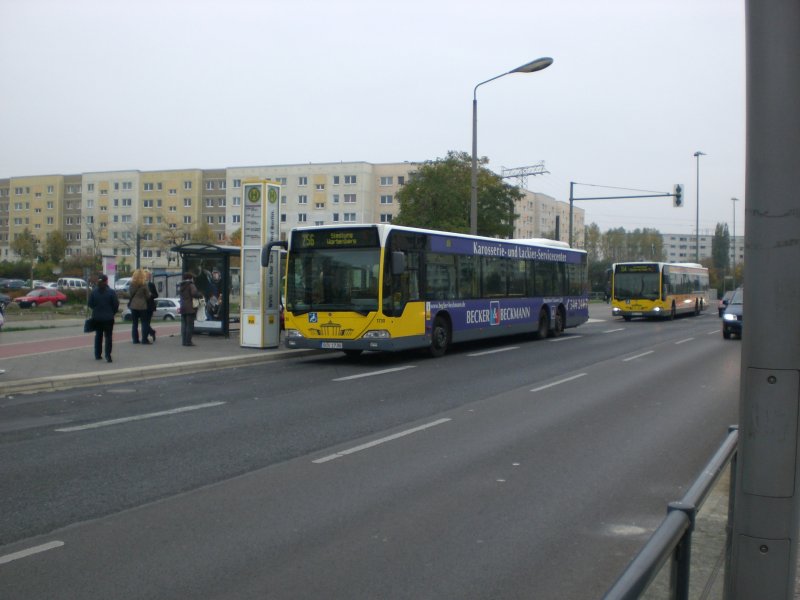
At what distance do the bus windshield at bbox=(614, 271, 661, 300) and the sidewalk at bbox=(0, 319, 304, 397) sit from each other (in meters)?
23.3

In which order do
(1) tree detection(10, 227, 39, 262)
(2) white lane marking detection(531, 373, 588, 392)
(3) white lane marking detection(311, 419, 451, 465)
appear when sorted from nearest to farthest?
(3) white lane marking detection(311, 419, 451, 465)
(2) white lane marking detection(531, 373, 588, 392)
(1) tree detection(10, 227, 39, 262)

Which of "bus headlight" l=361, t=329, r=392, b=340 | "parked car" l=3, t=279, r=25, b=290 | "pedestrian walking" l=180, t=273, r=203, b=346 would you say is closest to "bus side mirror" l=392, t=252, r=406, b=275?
"bus headlight" l=361, t=329, r=392, b=340

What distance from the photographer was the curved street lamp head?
944 inches

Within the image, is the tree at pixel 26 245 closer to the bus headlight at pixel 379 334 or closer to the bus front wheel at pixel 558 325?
the bus front wheel at pixel 558 325

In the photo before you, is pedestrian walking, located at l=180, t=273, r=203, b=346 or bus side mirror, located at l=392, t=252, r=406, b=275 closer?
bus side mirror, located at l=392, t=252, r=406, b=275

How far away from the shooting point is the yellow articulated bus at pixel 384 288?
16.2 metres

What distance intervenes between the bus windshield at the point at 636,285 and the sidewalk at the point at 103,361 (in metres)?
23.3

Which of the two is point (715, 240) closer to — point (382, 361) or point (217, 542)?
point (382, 361)

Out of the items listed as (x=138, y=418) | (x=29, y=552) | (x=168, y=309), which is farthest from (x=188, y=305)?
(x=168, y=309)

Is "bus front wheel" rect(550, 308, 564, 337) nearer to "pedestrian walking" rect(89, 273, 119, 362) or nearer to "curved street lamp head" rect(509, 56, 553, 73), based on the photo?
"curved street lamp head" rect(509, 56, 553, 73)

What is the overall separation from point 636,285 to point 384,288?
84.0 ft

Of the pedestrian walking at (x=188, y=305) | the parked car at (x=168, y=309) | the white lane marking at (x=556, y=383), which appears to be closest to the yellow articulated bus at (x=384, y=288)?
the pedestrian walking at (x=188, y=305)

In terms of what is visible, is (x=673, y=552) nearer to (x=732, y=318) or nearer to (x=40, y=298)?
(x=732, y=318)

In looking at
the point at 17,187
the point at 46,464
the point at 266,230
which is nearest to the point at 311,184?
the point at 17,187
